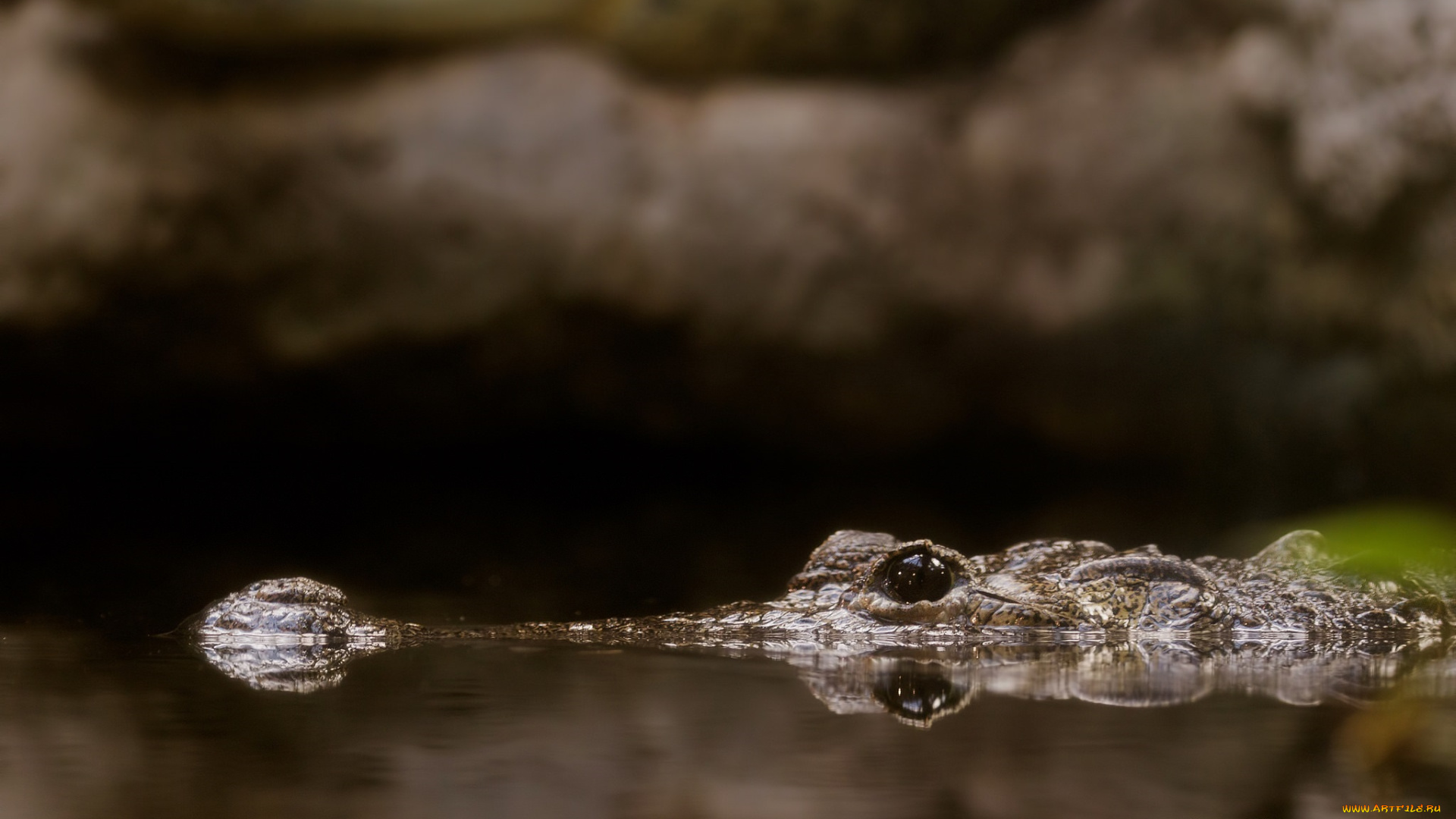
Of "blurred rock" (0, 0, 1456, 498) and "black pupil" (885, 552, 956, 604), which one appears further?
"blurred rock" (0, 0, 1456, 498)

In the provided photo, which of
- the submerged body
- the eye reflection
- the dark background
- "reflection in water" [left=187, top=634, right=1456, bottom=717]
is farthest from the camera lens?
the dark background

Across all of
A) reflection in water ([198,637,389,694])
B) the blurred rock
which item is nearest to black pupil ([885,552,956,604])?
reflection in water ([198,637,389,694])

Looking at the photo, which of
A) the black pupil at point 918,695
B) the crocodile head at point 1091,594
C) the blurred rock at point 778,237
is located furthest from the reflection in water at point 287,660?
the blurred rock at point 778,237

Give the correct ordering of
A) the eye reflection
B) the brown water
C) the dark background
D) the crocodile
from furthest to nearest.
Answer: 1. the dark background
2. the crocodile
3. the eye reflection
4. the brown water

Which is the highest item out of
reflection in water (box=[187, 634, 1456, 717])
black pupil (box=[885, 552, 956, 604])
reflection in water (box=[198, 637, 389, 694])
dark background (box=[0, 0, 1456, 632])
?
dark background (box=[0, 0, 1456, 632])

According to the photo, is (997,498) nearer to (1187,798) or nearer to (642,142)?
(642,142)

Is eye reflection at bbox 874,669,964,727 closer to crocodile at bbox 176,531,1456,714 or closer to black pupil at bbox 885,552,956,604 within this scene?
crocodile at bbox 176,531,1456,714

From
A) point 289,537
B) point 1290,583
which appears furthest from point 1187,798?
point 289,537

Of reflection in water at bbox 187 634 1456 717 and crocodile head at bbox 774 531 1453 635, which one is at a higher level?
crocodile head at bbox 774 531 1453 635
